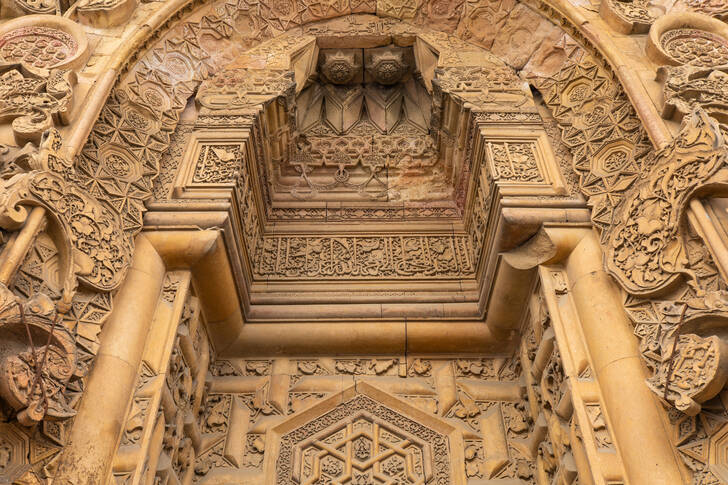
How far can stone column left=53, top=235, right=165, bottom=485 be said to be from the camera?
11.1ft

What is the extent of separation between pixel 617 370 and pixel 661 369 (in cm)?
33

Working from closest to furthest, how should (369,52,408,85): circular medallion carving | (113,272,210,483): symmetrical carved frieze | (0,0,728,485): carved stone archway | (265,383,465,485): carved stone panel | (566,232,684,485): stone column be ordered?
1. (566,232,684,485): stone column
2. (0,0,728,485): carved stone archway
3. (113,272,210,483): symmetrical carved frieze
4. (265,383,465,485): carved stone panel
5. (369,52,408,85): circular medallion carving

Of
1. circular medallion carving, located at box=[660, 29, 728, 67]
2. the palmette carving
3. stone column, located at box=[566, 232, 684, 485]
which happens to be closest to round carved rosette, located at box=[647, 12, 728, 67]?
circular medallion carving, located at box=[660, 29, 728, 67]

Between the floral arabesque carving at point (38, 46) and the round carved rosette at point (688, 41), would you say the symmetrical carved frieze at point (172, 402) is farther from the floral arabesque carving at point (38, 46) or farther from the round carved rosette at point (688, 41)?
the round carved rosette at point (688, 41)

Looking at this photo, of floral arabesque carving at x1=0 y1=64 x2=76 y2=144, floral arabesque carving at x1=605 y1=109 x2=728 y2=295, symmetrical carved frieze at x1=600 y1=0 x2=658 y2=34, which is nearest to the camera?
floral arabesque carving at x1=605 y1=109 x2=728 y2=295

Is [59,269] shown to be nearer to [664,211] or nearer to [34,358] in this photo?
[34,358]

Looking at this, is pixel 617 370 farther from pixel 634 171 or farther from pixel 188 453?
pixel 188 453

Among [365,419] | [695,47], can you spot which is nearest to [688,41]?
[695,47]

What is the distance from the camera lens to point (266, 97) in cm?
619

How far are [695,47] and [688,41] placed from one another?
0.14m

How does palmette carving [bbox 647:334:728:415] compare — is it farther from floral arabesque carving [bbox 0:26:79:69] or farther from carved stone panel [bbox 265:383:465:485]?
floral arabesque carving [bbox 0:26:79:69]

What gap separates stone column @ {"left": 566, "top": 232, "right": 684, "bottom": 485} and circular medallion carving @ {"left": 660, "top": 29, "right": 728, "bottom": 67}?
6.68ft

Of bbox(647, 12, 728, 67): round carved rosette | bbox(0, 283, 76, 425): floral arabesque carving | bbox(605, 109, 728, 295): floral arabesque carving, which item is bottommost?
bbox(0, 283, 76, 425): floral arabesque carving

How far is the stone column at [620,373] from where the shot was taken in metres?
3.37
